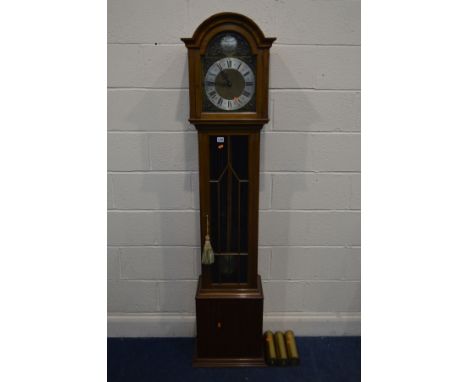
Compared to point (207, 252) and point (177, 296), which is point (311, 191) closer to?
point (207, 252)

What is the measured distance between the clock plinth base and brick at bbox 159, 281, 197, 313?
9.7 inches

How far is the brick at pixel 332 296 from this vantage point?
7.02ft

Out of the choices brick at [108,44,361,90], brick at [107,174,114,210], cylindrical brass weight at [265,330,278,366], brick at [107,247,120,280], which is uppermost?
brick at [108,44,361,90]

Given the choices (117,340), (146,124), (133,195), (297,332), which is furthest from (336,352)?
(146,124)

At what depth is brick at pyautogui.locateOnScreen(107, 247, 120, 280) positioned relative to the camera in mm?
2080

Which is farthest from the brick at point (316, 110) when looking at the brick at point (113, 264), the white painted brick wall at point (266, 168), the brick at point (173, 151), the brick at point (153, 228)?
the brick at point (113, 264)

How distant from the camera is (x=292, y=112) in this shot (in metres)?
1.92

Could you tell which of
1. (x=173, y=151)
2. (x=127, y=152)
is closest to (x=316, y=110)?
(x=173, y=151)

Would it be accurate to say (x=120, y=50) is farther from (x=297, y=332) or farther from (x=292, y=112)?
(x=297, y=332)

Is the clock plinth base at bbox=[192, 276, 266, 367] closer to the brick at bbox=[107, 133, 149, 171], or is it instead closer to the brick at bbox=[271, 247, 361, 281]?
the brick at bbox=[271, 247, 361, 281]

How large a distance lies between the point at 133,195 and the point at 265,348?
1.14 meters

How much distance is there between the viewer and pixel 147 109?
191 cm

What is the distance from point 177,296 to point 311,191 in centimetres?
101

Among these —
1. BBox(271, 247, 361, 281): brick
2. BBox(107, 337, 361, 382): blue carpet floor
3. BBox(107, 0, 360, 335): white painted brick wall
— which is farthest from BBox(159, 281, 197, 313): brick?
BBox(271, 247, 361, 281): brick
